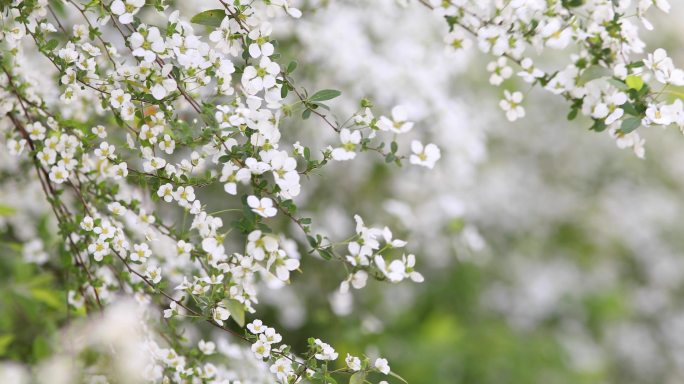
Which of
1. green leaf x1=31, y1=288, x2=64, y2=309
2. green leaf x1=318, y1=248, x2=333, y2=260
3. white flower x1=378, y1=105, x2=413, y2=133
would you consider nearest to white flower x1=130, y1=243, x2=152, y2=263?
green leaf x1=318, y1=248, x2=333, y2=260

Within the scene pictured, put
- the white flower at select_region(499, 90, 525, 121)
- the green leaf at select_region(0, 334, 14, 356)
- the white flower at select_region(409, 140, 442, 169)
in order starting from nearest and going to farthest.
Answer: the white flower at select_region(409, 140, 442, 169)
the white flower at select_region(499, 90, 525, 121)
the green leaf at select_region(0, 334, 14, 356)

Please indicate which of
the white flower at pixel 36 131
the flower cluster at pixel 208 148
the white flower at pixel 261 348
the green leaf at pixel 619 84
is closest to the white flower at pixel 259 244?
the flower cluster at pixel 208 148

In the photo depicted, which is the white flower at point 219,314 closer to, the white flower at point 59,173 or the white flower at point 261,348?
the white flower at point 261,348

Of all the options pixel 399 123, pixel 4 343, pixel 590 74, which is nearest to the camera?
pixel 399 123

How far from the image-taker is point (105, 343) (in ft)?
3.86

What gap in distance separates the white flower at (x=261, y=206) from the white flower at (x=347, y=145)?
109mm

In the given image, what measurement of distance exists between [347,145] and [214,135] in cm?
17

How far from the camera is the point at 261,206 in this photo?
85 centimetres

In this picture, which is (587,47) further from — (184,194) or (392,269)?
(184,194)

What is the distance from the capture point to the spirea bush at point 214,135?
0.89m

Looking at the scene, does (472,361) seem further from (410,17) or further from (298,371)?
(298,371)

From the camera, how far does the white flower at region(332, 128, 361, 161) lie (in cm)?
90

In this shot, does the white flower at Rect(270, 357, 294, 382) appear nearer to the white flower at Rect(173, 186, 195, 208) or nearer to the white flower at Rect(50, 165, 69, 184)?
the white flower at Rect(173, 186, 195, 208)

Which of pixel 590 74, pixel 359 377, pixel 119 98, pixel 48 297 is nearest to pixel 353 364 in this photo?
pixel 359 377
